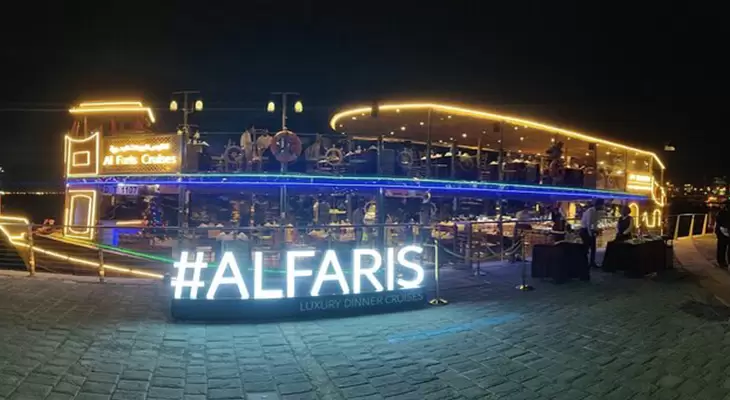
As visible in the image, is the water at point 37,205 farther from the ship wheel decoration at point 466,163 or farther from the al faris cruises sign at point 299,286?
the al faris cruises sign at point 299,286

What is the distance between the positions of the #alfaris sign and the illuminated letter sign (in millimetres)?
4460

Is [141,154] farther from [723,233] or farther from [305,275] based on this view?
[723,233]

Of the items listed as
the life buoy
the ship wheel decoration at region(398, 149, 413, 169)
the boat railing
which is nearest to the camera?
the boat railing

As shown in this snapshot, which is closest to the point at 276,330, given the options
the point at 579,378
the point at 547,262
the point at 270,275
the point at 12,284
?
the point at 270,275

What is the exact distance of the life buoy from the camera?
11102 millimetres

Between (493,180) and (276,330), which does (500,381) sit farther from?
(493,180)

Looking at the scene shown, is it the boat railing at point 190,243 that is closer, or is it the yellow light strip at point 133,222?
the boat railing at point 190,243

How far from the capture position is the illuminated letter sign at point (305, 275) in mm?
6832

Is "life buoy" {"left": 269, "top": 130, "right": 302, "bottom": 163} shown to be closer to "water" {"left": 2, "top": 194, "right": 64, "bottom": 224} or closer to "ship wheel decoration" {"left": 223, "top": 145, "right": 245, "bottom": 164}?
"ship wheel decoration" {"left": 223, "top": 145, "right": 245, "bottom": 164}

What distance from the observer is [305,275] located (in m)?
→ 7.10

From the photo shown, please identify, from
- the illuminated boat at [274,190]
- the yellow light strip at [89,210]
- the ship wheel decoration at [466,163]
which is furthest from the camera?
the ship wheel decoration at [466,163]

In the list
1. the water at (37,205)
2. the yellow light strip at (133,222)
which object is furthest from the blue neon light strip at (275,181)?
the water at (37,205)

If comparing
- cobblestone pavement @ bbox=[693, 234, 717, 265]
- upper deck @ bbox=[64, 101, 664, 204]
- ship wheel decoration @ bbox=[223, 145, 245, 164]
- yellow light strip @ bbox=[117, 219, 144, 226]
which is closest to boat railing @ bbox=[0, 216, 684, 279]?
yellow light strip @ bbox=[117, 219, 144, 226]

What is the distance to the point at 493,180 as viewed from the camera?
15102 mm
